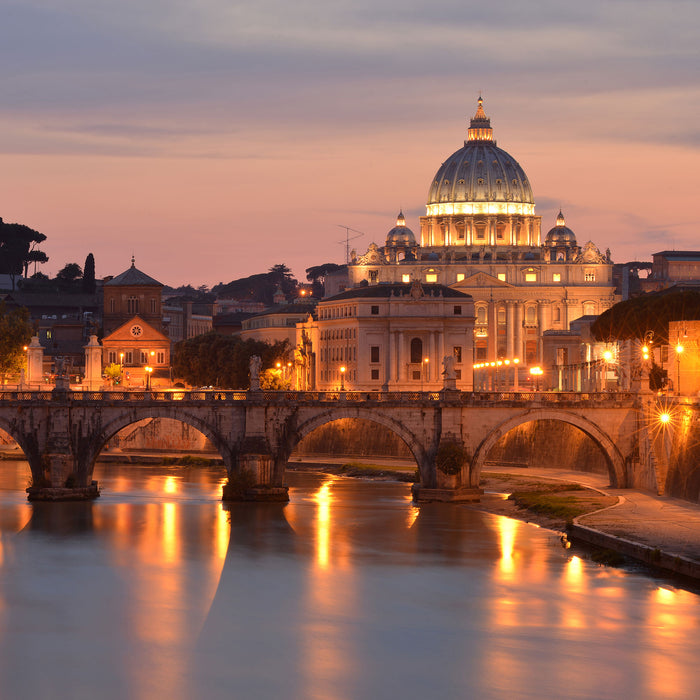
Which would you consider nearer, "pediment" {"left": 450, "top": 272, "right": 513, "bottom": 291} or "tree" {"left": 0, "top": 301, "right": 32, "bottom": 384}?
"tree" {"left": 0, "top": 301, "right": 32, "bottom": 384}

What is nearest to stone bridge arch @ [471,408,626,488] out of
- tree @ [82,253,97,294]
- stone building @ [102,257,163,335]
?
stone building @ [102,257,163,335]

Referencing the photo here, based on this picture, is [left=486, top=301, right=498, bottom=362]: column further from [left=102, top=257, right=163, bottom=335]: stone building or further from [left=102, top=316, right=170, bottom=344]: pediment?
[left=102, top=316, right=170, bottom=344]: pediment

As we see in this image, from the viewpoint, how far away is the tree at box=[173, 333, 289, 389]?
13300 centimetres

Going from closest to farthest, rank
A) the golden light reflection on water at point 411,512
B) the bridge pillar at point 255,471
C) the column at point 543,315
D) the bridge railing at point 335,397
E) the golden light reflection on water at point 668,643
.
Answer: the golden light reflection on water at point 668,643 < the golden light reflection on water at point 411,512 < the bridge pillar at point 255,471 < the bridge railing at point 335,397 < the column at point 543,315

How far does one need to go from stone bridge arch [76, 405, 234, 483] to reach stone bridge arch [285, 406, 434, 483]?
289 cm

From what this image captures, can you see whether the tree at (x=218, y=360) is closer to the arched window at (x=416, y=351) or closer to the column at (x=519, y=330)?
the arched window at (x=416, y=351)

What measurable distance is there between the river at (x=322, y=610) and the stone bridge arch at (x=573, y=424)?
3.37 m

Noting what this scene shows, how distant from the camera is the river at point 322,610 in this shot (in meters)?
43.7

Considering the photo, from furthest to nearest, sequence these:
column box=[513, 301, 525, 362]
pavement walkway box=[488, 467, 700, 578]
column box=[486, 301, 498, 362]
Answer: column box=[513, 301, 525, 362] → column box=[486, 301, 498, 362] → pavement walkway box=[488, 467, 700, 578]

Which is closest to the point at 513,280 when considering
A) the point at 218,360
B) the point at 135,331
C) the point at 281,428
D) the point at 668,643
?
the point at 135,331

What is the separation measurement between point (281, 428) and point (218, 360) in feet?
204

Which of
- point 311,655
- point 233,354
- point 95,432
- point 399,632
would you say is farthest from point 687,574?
point 233,354

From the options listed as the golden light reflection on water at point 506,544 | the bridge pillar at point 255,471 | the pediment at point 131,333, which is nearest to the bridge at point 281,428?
the bridge pillar at point 255,471

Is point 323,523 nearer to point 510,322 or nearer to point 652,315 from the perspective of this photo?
point 652,315
